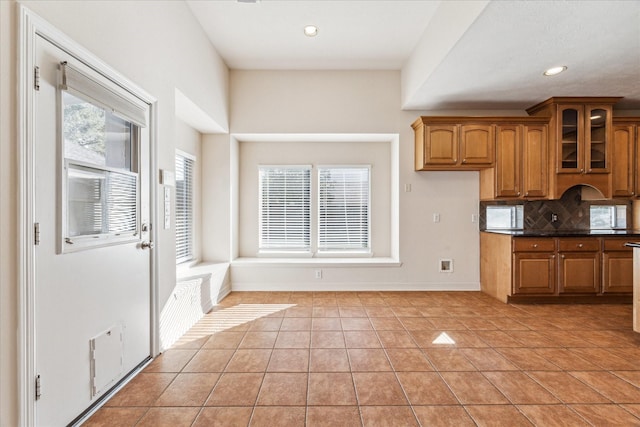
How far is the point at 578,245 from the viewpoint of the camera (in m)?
4.17

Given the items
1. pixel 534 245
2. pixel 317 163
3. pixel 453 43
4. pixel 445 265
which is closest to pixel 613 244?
pixel 534 245

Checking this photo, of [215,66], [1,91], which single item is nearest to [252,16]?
[215,66]

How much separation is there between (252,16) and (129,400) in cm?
361

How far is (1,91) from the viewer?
1.38 metres

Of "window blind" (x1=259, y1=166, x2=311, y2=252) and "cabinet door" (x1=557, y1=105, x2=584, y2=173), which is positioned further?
"window blind" (x1=259, y1=166, x2=311, y2=252)

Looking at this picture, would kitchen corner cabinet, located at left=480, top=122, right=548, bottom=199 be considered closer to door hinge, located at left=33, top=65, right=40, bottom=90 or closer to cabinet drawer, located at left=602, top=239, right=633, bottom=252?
cabinet drawer, located at left=602, top=239, right=633, bottom=252

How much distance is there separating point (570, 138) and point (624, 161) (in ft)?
2.81

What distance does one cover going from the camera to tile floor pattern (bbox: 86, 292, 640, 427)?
1938 millimetres

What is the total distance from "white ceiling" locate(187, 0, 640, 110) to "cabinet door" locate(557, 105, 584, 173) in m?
0.28

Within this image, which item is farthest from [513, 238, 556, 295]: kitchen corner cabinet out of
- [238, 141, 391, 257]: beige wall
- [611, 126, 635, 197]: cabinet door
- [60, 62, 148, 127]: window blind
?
[60, 62, 148, 127]: window blind

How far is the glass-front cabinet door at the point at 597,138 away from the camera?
4367 mm

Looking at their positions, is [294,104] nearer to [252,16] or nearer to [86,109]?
[252,16]

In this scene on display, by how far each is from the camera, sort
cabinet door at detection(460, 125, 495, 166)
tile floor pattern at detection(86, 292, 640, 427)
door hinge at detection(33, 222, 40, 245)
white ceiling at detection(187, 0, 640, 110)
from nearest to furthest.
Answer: door hinge at detection(33, 222, 40, 245), tile floor pattern at detection(86, 292, 640, 427), white ceiling at detection(187, 0, 640, 110), cabinet door at detection(460, 125, 495, 166)

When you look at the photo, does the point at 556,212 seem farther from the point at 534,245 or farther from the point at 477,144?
the point at 477,144
